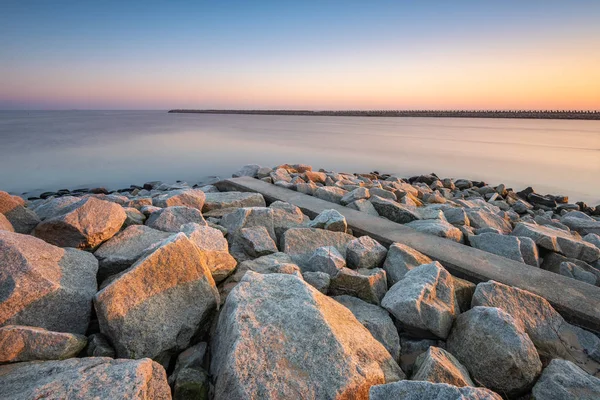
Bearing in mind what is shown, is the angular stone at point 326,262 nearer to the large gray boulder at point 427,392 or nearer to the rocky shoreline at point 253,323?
the rocky shoreline at point 253,323

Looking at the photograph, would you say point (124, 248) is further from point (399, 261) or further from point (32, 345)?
point (399, 261)

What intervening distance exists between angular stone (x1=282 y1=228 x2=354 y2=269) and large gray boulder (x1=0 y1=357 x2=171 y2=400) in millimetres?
1534

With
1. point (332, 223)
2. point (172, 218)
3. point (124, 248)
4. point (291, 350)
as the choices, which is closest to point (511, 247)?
point (332, 223)

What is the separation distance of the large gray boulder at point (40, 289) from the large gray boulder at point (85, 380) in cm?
37

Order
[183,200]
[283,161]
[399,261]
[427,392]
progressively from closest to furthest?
[427,392]
[399,261]
[183,200]
[283,161]

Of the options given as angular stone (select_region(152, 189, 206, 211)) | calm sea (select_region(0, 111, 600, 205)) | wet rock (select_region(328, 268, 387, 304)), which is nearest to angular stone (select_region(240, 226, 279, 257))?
wet rock (select_region(328, 268, 387, 304))

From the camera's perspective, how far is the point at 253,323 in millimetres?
1607

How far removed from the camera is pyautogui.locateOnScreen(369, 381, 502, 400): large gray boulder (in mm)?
1185

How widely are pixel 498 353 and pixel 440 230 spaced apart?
1.71 metres

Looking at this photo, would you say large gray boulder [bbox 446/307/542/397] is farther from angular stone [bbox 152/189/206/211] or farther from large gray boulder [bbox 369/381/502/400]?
angular stone [bbox 152/189/206/211]

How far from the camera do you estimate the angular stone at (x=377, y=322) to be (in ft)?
6.38

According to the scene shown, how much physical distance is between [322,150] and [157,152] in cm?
735

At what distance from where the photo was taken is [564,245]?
3.33 m

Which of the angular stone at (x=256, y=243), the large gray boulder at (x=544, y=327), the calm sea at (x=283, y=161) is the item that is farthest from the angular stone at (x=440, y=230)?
the calm sea at (x=283, y=161)
